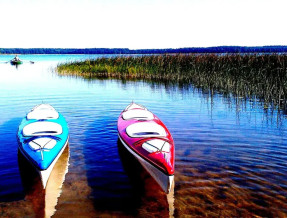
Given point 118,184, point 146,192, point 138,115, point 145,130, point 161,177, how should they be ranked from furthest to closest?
point 138,115 → point 145,130 → point 118,184 → point 146,192 → point 161,177

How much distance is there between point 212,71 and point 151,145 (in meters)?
14.8

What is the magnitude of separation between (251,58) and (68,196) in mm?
16609

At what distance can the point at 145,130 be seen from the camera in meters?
7.44

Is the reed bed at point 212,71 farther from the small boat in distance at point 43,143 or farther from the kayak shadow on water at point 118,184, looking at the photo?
the small boat in distance at point 43,143

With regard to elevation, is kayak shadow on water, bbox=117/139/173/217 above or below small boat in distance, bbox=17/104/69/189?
below

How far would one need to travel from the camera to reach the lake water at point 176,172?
5395 millimetres

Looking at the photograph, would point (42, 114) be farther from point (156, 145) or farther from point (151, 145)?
point (156, 145)

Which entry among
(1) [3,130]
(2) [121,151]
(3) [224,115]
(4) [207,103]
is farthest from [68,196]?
(4) [207,103]

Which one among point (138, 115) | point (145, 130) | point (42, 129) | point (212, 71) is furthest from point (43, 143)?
point (212, 71)

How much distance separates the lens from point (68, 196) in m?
5.78

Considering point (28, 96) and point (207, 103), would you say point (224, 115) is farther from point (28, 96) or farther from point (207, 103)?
point (28, 96)

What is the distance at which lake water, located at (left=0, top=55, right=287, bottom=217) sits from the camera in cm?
539

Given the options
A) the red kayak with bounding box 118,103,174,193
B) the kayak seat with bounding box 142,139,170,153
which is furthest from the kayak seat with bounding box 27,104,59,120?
the kayak seat with bounding box 142,139,170,153

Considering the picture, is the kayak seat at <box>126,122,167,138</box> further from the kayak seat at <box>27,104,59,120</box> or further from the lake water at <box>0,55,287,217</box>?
the kayak seat at <box>27,104,59,120</box>
